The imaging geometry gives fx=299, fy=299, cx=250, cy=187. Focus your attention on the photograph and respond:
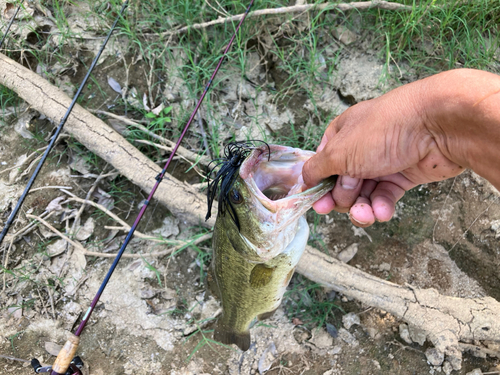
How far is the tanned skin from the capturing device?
1221 millimetres

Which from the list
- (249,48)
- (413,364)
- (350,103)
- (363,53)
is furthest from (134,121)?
(413,364)

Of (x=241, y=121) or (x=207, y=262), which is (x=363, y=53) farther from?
(x=207, y=262)

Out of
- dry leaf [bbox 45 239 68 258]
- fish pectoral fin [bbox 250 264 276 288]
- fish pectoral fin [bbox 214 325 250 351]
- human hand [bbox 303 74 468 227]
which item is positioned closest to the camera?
human hand [bbox 303 74 468 227]

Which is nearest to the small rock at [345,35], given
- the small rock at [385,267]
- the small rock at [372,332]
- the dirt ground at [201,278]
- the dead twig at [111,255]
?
the dirt ground at [201,278]

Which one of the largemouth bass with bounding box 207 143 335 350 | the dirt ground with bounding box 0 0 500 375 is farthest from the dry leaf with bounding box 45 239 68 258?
the largemouth bass with bounding box 207 143 335 350

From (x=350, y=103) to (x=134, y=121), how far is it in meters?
2.28

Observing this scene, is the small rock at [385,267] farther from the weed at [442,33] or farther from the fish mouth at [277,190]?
the weed at [442,33]

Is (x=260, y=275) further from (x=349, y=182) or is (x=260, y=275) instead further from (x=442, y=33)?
(x=442, y=33)

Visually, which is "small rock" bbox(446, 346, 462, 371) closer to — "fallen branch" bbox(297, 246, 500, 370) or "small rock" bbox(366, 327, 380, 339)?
"fallen branch" bbox(297, 246, 500, 370)

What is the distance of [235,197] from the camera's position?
1.71 m

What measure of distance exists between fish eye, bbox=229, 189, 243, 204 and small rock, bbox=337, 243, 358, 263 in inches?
63.5

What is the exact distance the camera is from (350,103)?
3115mm

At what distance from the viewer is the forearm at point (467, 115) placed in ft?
3.88

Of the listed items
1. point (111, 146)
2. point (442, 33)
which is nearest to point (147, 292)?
point (111, 146)
